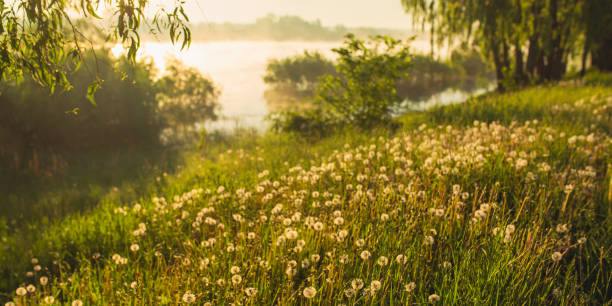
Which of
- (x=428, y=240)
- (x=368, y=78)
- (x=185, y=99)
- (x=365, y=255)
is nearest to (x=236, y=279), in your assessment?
(x=365, y=255)

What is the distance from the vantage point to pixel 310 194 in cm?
423

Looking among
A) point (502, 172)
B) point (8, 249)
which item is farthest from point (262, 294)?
point (8, 249)

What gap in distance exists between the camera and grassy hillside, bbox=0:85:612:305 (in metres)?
2.30

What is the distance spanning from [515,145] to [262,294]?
436 centimetres

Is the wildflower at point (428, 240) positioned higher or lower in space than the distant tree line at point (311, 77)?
lower

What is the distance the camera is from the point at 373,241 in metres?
2.75

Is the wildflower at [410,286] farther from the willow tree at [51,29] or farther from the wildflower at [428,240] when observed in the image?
the willow tree at [51,29]

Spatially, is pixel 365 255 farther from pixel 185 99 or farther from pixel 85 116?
pixel 185 99

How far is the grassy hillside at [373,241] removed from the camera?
2301mm

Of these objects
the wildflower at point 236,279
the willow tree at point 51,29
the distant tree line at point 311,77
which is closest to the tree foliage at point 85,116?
the willow tree at point 51,29

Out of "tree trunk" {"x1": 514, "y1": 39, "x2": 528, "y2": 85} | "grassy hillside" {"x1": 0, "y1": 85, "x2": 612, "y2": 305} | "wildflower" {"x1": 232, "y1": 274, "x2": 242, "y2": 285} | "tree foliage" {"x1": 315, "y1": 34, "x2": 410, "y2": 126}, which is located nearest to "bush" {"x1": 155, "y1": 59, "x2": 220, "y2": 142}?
"tree foliage" {"x1": 315, "y1": 34, "x2": 410, "y2": 126}

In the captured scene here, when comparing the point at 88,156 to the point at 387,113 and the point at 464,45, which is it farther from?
the point at 464,45

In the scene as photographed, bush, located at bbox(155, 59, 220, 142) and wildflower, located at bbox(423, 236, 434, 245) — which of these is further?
Result: bush, located at bbox(155, 59, 220, 142)

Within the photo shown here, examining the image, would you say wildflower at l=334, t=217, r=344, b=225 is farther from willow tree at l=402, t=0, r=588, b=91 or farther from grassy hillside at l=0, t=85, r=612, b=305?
willow tree at l=402, t=0, r=588, b=91
